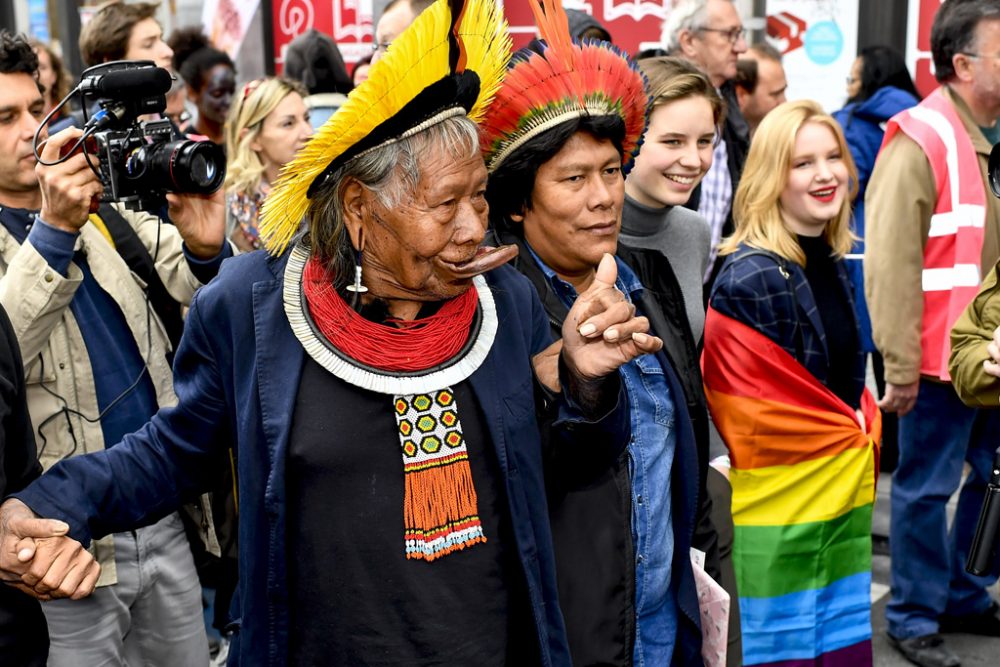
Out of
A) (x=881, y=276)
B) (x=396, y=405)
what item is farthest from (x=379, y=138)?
(x=881, y=276)

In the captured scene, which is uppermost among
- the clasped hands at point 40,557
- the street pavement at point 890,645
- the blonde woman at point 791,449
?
the clasped hands at point 40,557

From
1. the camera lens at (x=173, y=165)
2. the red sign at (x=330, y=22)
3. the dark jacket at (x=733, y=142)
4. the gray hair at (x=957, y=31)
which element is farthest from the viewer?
the red sign at (x=330, y=22)

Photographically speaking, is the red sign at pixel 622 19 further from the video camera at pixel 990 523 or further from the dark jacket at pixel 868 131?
the video camera at pixel 990 523

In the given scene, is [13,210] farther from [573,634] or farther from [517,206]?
[573,634]

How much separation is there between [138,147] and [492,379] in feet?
4.01

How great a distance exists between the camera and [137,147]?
2.89 metres

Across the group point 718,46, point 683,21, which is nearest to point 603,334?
point 718,46

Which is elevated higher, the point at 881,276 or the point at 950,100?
the point at 950,100

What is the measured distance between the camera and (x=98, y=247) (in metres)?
3.19

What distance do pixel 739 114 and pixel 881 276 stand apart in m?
1.71

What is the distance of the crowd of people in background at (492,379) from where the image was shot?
2.10 metres

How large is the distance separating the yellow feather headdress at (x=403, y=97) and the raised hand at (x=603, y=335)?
0.43 m

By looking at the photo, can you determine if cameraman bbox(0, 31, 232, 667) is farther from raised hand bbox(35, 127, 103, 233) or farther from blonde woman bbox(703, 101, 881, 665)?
blonde woman bbox(703, 101, 881, 665)

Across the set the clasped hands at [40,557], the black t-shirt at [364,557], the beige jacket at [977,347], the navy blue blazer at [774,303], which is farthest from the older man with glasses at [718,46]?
the clasped hands at [40,557]
